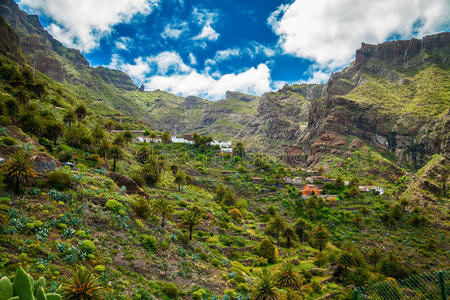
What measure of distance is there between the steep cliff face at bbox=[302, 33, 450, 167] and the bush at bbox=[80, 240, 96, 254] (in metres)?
165

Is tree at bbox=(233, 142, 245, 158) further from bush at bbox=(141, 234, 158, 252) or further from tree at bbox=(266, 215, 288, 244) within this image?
bush at bbox=(141, 234, 158, 252)

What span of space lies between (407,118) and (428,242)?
112118 millimetres

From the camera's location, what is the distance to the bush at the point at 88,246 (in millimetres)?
22131

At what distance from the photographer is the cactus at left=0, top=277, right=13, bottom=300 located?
583 centimetres

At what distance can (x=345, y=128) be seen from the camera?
17288 cm

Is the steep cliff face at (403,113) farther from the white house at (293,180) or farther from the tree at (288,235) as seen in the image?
the tree at (288,235)

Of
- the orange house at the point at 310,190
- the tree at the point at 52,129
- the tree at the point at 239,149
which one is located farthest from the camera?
the tree at the point at 239,149

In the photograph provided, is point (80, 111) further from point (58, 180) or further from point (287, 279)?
point (287, 279)

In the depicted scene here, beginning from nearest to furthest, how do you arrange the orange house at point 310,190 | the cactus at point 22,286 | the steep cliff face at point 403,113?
1. the cactus at point 22,286
2. the orange house at point 310,190
3. the steep cliff face at point 403,113

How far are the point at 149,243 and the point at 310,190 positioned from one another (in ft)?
300

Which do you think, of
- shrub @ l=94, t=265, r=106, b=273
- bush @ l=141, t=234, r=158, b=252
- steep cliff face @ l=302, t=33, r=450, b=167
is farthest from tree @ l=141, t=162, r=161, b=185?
steep cliff face @ l=302, t=33, r=450, b=167

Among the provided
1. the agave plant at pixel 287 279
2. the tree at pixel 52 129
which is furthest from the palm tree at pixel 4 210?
the agave plant at pixel 287 279

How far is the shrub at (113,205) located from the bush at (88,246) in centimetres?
780

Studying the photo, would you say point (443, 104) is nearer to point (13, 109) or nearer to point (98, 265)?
point (98, 265)
